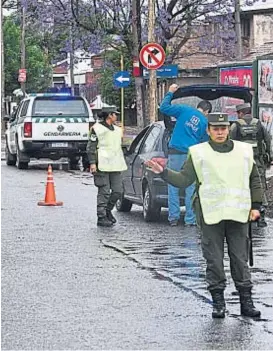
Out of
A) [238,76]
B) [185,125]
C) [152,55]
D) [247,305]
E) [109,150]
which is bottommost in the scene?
[247,305]

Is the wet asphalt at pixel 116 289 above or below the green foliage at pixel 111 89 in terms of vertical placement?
below

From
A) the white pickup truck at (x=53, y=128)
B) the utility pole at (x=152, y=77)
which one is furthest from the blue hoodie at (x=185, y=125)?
the utility pole at (x=152, y=77)

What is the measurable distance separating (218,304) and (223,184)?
3.06ft

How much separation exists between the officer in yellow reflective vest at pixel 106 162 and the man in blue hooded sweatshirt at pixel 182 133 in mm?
755

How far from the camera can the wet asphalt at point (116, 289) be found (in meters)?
7.64

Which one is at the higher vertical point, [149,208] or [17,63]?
[17,63]

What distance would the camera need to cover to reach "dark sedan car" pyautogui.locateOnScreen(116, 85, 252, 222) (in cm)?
1506

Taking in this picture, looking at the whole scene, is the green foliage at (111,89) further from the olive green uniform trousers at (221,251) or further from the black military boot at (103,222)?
the olive green uniform trousers at (221,251)

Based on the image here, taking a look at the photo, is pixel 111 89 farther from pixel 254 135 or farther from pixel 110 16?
pixel 254 135

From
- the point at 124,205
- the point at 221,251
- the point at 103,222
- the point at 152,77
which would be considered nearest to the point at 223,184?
the point at 221,251

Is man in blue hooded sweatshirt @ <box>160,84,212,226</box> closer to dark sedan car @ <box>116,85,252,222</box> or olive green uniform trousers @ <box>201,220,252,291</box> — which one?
dark sedan car @ <box>116,85,252,222</box>

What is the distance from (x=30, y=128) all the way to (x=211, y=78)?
27.9m

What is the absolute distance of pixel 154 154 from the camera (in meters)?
15.3

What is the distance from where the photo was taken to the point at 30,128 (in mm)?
26766
